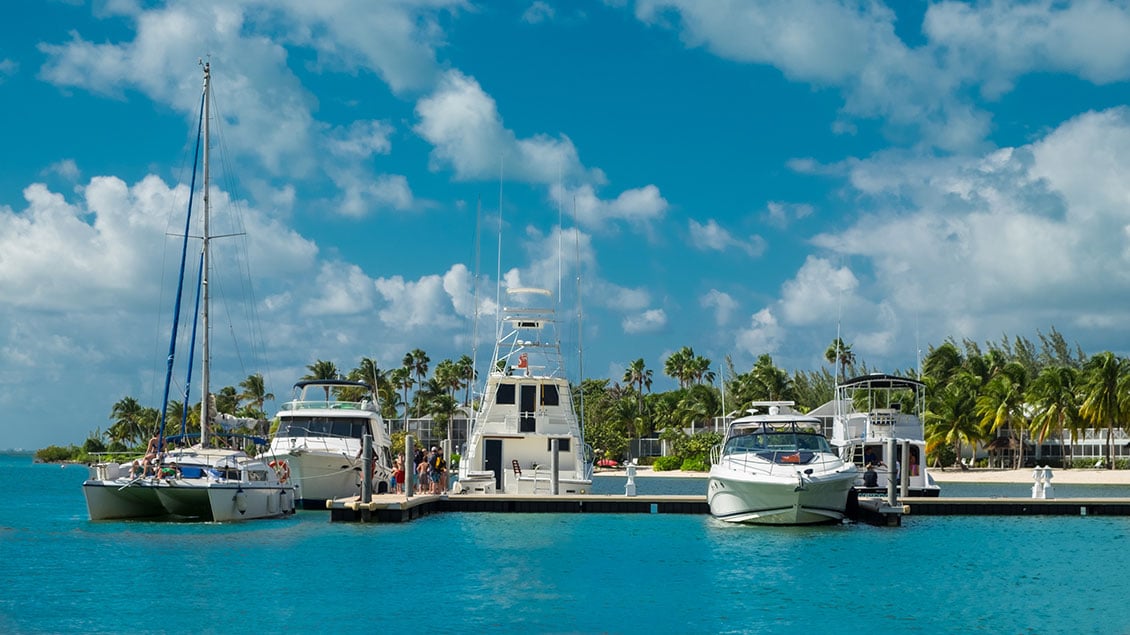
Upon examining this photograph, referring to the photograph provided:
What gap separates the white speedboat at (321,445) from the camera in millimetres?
43969

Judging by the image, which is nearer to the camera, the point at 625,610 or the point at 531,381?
the point at 625,610

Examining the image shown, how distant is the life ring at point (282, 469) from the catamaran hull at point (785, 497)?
16301 millimetres

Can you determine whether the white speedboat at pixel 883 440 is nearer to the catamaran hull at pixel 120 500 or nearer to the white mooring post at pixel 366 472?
the white mooring post at pixel 366 472

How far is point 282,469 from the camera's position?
43.4 m

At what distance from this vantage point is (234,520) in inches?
1494

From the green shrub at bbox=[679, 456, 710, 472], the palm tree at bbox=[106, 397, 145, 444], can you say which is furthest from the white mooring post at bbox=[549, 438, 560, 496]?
the palm tree at bbox=[106, 397, 145, 444]

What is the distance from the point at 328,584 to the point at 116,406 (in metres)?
136

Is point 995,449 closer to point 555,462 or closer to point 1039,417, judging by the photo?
point 1039,417

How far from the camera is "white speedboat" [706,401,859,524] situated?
34969mm

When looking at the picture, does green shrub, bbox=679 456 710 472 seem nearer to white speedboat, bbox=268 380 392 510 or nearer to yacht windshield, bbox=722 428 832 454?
white speedboat, bbox=268 380 392 510

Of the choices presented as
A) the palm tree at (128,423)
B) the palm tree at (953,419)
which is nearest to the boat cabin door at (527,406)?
the palm tree at (953,419)

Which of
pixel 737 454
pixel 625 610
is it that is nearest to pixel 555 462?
pixel 737 454

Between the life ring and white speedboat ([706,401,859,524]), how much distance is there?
16.0 m

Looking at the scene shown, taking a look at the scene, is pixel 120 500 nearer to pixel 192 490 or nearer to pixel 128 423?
pixel 192 490
